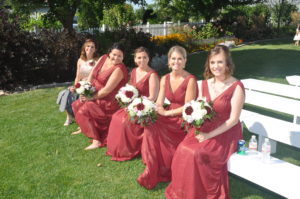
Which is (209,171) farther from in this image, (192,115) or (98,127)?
(98,127)

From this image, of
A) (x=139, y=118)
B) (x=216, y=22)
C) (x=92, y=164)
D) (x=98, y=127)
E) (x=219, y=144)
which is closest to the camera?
(x=219, y=144)

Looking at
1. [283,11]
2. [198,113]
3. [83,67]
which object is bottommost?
[198,113]

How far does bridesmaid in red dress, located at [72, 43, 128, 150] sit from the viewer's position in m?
5.95

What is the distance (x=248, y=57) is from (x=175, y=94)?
43.6ft

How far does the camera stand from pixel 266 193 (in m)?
4.47

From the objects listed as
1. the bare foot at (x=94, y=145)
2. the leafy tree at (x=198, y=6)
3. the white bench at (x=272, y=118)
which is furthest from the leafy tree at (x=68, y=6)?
the leafy tree at (x=198, y=6)

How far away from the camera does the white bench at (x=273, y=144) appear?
349 centimetres

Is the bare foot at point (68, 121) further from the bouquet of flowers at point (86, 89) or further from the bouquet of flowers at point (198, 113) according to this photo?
the bouquet of flowers at point (198, 113)

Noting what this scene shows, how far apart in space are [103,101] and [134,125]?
104 cm

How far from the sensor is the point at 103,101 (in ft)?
20.1

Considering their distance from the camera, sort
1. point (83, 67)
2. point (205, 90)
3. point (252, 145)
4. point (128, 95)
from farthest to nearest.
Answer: point (83, 67)
point (128, 95)
point (205, 90)
point (252, 145)

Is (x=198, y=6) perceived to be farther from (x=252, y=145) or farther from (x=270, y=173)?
(x=270, y=173)

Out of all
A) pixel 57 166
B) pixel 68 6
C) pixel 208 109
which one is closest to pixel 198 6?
pixel 68 6

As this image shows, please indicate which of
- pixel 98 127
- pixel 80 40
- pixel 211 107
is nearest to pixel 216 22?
pixel 80 40
